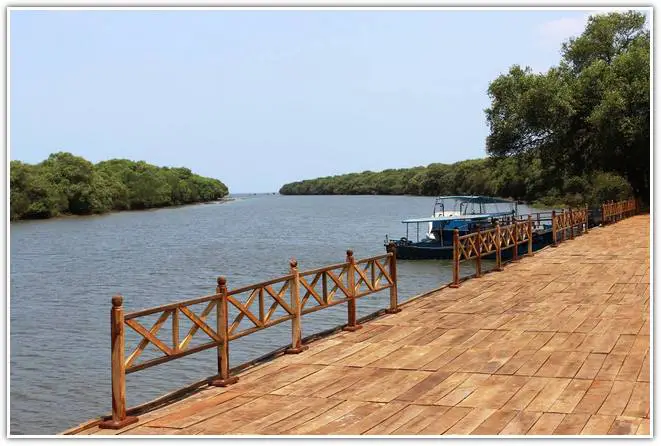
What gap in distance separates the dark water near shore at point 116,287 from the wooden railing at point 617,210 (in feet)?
28.1

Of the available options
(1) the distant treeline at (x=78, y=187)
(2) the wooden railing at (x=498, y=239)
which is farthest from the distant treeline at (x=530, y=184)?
(1) the distant treeline at (x=78, y=187)

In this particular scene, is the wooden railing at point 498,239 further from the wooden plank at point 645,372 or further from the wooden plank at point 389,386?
the wooden plank at point 389,386

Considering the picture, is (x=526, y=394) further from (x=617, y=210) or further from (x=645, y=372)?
(x=617, y=210)

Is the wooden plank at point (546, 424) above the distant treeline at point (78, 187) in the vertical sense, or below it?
below

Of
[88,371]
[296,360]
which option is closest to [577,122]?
[88,371]

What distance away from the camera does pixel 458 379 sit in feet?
30.5

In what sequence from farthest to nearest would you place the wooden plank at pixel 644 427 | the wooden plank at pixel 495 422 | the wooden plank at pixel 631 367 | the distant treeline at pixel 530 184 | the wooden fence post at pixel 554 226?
the distant treeline at pixel 530 184, the wooden fence post at pixel 554 226, the wooden plank at pixel 631 367, the wooden plank at pixel 495 422, the wooden plank at pixel 644 427

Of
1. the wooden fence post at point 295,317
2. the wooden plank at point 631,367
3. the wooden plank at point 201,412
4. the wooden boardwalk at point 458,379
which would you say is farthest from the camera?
the wooden fence post at point 295,317

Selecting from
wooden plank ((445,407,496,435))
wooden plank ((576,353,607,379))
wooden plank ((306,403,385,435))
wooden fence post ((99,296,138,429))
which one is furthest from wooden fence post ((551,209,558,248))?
wooden fence post ((99,296,138,429))

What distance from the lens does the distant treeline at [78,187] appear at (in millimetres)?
85625

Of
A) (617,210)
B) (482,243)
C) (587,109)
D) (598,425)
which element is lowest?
(598,425)

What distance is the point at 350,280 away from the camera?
12.9 metres

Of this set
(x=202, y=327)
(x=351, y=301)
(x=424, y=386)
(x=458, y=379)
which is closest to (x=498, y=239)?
(x=351, y=301)

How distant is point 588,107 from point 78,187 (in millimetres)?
67116
